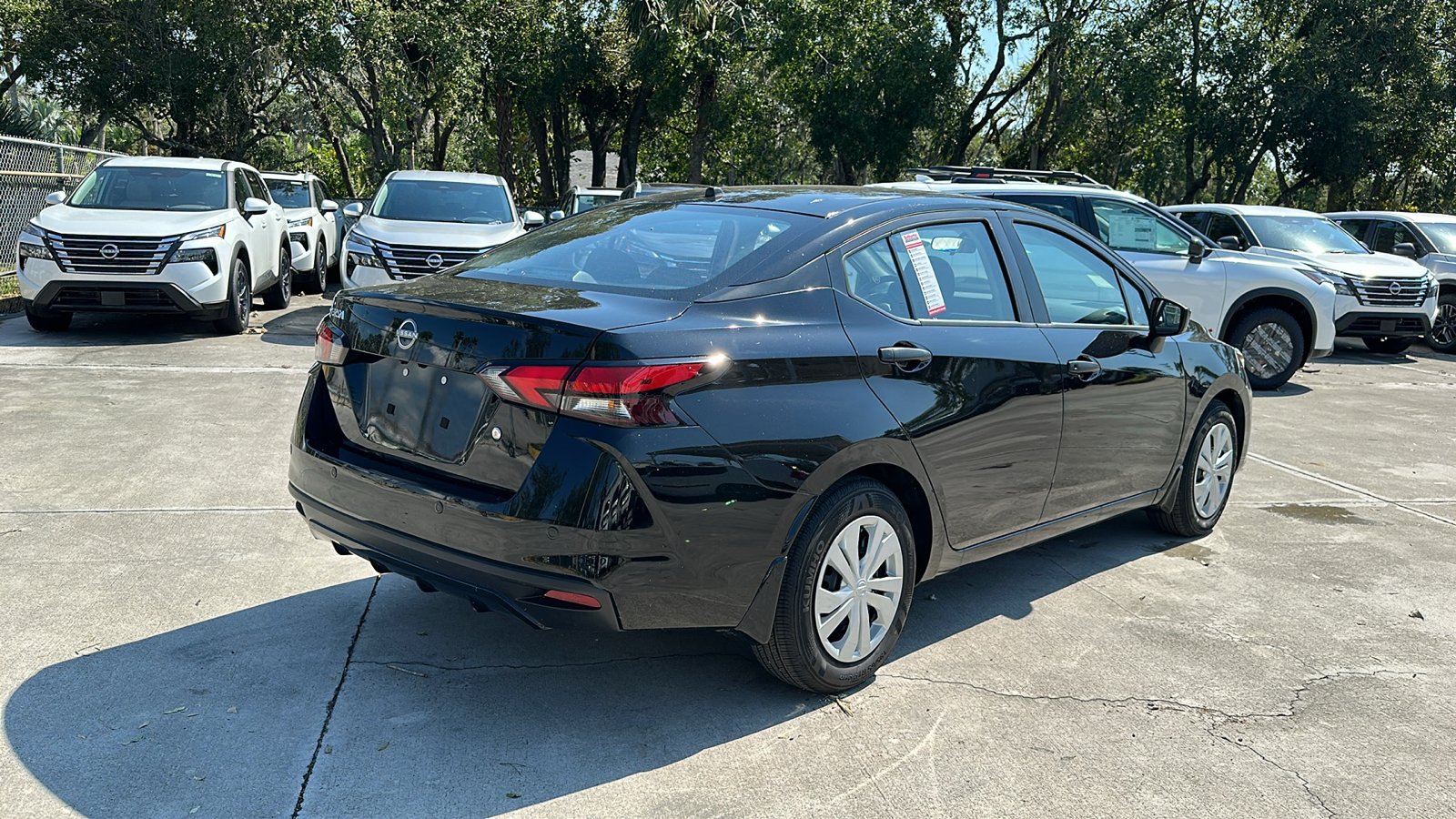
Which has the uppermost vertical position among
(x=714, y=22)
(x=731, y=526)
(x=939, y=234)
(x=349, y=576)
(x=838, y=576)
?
(x=714, y=22)

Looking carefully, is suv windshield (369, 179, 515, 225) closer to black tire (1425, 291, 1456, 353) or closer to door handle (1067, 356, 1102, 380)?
door handle (1067, 356, 1102, 380)

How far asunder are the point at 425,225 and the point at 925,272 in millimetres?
9284

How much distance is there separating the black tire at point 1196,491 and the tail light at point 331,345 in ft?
12.8

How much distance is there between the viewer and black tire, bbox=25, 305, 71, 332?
36.2 feet

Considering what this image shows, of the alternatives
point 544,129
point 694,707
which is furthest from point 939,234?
point 544,129

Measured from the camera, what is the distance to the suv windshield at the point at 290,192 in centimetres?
1698

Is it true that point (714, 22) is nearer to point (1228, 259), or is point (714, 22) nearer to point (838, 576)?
point (1228, 259)

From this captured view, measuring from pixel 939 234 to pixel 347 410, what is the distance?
2193 mm

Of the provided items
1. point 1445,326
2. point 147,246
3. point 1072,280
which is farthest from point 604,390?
point 1445,326

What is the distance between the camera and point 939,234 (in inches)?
170

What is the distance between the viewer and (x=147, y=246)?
10.8 metres

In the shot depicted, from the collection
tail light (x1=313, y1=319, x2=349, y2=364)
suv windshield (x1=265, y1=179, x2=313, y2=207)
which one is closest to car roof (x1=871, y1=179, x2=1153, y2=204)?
tail light (x1=313, y1=319, x2=349, y2=364)

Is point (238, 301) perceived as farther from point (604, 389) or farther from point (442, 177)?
point (604, 389)

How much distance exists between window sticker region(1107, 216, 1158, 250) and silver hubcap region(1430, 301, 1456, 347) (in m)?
6.87
